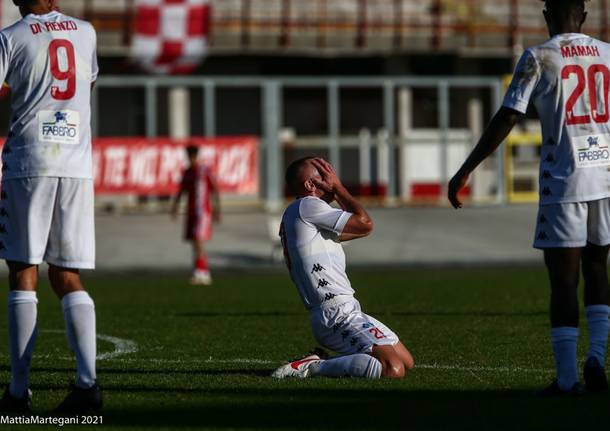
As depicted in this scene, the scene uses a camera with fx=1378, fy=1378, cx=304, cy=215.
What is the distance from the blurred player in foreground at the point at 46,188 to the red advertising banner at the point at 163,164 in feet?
77.5

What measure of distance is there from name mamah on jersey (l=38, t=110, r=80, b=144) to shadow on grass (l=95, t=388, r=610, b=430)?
131cm

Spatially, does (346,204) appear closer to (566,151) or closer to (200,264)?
(566,151)

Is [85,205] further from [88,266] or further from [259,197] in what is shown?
[259,197]

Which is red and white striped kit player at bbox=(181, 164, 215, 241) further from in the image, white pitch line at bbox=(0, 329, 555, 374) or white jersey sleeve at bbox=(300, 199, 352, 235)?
white jersey sleeve at bbox=(300, 199, 352, 235)

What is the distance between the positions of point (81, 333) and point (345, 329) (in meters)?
1.85

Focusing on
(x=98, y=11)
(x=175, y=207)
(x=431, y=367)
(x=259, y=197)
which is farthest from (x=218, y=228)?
(x=431, y=367)

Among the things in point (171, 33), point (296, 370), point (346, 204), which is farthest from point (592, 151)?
point (171, 33)

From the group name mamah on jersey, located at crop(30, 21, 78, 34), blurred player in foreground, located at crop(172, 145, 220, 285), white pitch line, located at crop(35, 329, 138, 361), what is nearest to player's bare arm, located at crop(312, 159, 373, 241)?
name mamah on jersey, located at crop(30, 21, 78, 34)

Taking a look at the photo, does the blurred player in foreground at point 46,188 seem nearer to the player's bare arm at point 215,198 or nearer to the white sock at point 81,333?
the white sock at point 81,333

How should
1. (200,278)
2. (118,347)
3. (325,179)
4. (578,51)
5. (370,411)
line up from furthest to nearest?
(200,278) → (118,347) → (325,179) → (578,51) → (370,411)

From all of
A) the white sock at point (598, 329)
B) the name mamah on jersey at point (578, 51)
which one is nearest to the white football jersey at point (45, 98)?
the name mamah on jersey at point (578, 51)

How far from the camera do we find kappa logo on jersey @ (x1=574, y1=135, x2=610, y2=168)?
22.0ft

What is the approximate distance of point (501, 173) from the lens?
3241 centimetres

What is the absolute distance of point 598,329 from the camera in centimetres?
691
